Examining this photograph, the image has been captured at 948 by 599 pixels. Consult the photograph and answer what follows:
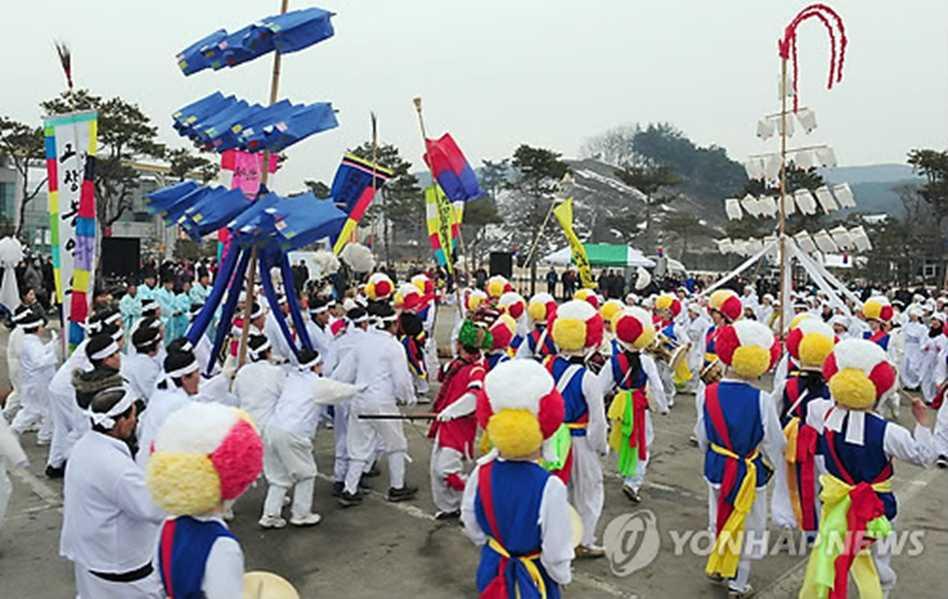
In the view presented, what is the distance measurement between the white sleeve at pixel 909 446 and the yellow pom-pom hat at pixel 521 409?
219 cm

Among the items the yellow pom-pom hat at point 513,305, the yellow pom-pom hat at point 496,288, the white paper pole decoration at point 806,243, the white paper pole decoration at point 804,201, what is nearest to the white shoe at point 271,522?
the yellow pom-pom hat at point 513,305

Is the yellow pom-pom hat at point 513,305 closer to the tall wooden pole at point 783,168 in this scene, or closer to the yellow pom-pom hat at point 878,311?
the tall wooden pole at point 783,168

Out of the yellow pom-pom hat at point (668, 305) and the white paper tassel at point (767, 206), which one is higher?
the white paper tassel at point (767, 206)

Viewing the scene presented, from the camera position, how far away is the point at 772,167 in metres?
11.7

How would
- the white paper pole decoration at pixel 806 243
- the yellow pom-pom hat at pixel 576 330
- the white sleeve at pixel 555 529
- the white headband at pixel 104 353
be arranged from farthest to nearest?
the white paper pole decoration at pixel 806 243
the yellow pom-pom hat at pixel 576 330
the white headband at pixel 104 353
the white sleeve at pixel 555 529

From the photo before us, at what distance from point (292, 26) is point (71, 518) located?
14.6 feet

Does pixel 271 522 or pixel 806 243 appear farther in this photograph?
pixel 806 243

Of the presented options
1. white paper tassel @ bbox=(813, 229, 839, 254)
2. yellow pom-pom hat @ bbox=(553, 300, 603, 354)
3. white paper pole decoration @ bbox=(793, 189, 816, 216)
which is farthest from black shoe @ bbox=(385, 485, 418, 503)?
white paper tassel @ bbox=(813, 229, 839, 254)

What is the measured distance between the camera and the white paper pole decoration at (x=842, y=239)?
40.0 ft

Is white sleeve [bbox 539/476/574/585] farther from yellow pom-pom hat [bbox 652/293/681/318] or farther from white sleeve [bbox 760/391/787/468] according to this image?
yellow pom-pom hat [bbox 652/293/681/318]

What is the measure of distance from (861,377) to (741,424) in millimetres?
883

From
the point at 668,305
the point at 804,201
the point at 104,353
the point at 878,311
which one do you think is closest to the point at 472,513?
the point at 104,353

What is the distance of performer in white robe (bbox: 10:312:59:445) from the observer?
820 cm

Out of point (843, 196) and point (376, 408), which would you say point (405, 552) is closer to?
point (376, 408)
